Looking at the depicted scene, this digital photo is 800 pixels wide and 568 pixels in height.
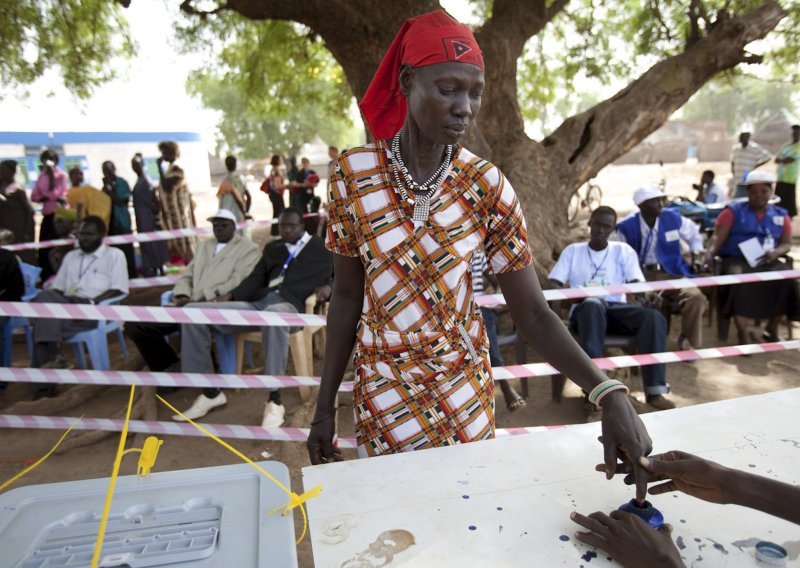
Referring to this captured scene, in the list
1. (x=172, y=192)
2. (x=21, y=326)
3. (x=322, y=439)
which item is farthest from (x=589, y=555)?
(x=172, y=192)

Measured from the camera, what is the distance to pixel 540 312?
163 centimetres

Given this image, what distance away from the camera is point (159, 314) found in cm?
350

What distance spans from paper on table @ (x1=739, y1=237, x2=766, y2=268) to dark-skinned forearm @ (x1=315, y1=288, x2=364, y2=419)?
5.30 metres

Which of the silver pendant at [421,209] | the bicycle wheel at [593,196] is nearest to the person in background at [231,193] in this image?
the silver pendant at [421,209]

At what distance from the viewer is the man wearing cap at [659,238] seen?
550 cm

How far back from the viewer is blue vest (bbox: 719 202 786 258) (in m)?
5.61

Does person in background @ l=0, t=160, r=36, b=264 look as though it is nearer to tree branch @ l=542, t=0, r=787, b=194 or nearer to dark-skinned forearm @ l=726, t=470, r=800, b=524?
tree branch @ l=542, t=0, r=787, b=194

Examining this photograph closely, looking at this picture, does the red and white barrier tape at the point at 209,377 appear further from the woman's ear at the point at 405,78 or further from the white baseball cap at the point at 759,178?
the white baseball cap at the point at 759,178

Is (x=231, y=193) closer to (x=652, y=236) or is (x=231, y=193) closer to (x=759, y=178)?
(x=652, y=236)

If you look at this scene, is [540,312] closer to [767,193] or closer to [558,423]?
[558,423]

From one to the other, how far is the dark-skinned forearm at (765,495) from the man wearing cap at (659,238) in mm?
4458

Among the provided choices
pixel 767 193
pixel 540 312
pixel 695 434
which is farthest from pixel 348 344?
pixel 767 193

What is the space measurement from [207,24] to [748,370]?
28.6ft

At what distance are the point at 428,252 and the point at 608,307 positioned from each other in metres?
3.40
